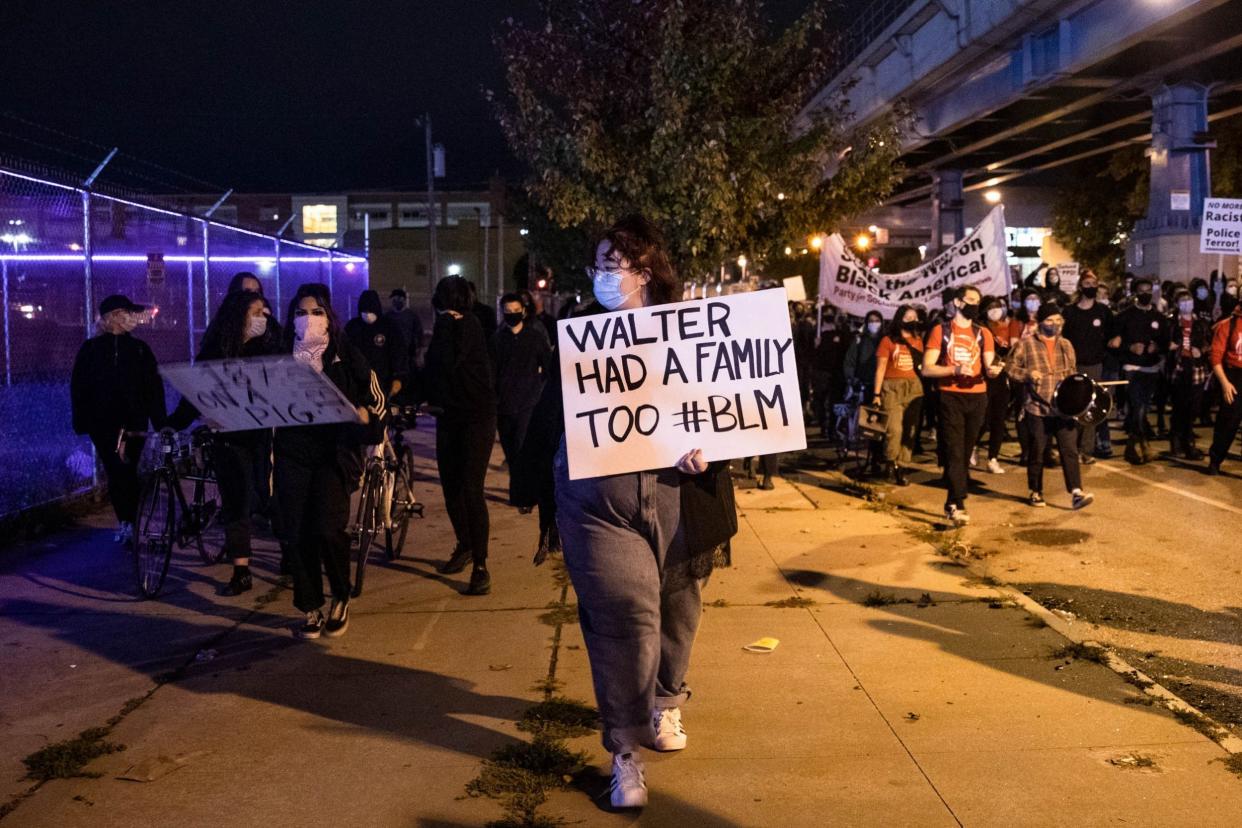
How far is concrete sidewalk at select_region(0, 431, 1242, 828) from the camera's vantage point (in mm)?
4664

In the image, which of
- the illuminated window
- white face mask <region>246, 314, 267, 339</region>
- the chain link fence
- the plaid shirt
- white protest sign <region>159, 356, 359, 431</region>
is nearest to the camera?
white protest sign <region>159, 356, 359, 431</region>

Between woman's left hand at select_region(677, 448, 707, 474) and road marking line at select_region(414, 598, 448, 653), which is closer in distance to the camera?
woman's left hand at select_region(677, 448, 707, 474)

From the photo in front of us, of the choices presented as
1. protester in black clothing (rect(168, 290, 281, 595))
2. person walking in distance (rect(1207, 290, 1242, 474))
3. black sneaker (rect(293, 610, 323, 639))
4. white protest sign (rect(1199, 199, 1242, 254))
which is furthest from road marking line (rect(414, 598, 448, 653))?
white protest sign (rect(1199, 199, 1242, 254))

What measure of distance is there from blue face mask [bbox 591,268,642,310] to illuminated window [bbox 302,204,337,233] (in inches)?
3279

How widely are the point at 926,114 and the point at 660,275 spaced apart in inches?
1217

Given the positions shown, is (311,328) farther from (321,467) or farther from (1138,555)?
(1138,555)

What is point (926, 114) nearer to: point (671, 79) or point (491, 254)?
point (671, 79)

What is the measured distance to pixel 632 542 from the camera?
4629mm

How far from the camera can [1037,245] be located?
63375 mm

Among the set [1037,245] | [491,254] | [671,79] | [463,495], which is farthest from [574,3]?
[491,254]

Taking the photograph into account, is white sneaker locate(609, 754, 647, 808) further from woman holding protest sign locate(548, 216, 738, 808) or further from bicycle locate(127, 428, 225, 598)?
bicycle locate(127, 428, 225, 598)

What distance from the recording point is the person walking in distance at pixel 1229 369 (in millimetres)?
13039

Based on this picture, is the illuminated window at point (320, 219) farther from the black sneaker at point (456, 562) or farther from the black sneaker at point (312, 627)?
the black sneaker at point (312, 627)

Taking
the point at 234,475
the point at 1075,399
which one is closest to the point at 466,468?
the point at 234,475
